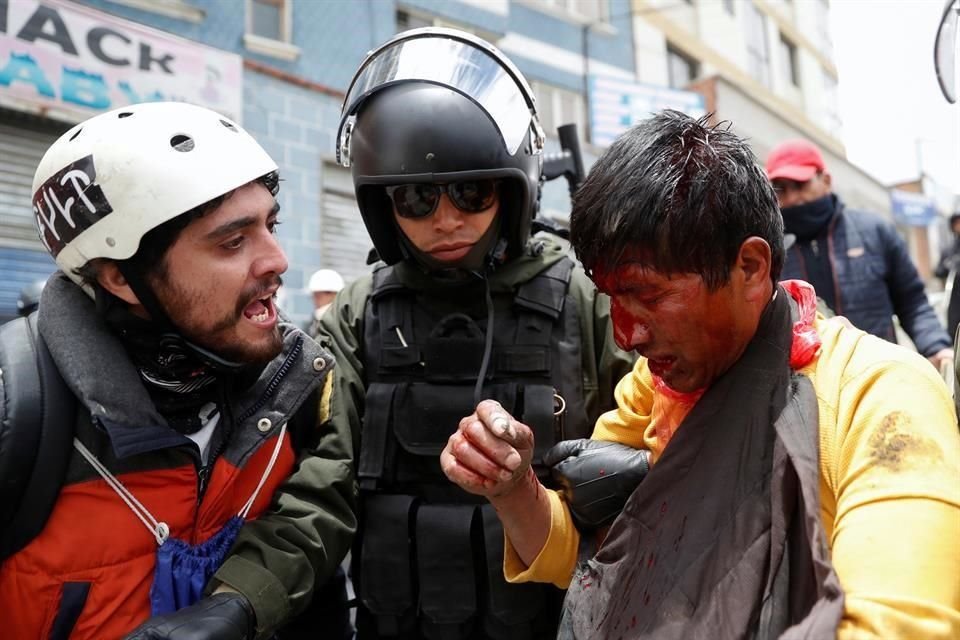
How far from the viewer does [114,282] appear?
5.57 ft

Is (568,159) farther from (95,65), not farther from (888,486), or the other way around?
(95,65)

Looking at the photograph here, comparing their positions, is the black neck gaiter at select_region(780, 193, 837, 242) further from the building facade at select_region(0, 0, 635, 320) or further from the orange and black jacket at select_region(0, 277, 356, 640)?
the building facade at select_region(0, 0, 635, 320)

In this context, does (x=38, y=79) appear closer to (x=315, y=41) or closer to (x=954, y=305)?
(x=315, y=41)

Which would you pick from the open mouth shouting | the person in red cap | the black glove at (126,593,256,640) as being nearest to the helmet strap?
the open mouth shouting

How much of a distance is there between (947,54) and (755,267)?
71 centimetres

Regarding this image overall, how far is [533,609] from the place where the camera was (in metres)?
1.79

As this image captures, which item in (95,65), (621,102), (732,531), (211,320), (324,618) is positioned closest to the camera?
(732,531)

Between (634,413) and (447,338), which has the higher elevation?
(447,338)

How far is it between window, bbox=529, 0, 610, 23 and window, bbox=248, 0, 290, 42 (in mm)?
5228

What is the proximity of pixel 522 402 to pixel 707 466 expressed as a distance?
73 cm

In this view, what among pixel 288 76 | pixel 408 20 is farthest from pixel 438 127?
pixel 288 76

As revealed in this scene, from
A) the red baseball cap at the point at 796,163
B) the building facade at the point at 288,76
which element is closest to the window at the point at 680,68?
the building facade at the point at 288,76

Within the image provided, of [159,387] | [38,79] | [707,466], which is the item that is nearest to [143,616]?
[159,387]

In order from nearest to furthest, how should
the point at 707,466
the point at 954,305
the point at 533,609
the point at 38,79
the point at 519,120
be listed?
1. the point at 707,466
2. the point at 954,305
3. the point at 533,609
4. the point at 519,120
5. the point at 38,79
